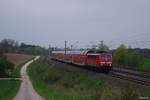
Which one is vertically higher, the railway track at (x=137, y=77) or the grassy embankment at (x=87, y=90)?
the railway track at (x=137, y=77)

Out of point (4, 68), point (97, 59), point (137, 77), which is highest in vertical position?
point (97, 59)

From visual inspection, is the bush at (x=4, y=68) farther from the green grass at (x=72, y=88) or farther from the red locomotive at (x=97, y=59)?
the red locomotive at (x=97, y=59)

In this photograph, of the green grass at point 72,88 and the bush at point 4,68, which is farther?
the bush at point 4,68

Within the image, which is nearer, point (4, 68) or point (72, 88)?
point (72, 88)

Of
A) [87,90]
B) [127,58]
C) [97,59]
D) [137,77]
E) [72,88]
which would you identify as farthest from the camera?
[127,58]

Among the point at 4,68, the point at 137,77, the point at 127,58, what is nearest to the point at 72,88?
the point at 137,77

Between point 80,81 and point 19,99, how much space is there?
1057 centimetres

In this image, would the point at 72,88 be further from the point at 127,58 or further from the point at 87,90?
the point at 127,58

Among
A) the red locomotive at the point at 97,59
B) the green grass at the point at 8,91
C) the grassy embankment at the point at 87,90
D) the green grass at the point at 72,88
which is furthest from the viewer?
the red locomotive at the point at 97,59

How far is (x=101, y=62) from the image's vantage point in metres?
50.0

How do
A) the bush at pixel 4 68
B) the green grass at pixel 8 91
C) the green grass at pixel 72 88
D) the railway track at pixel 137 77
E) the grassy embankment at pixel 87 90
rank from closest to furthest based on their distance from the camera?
the grassy embankment at pixel 87 90
the green grass at pixel 72 88
the railway track at pixel 137 77
the green grass at pixel 8 91
the bush at pixel 4 68

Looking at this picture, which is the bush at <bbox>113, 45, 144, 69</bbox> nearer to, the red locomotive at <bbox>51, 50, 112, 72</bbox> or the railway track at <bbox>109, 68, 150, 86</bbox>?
the red locomotive at <bbox>51, 50, 112, 72</bbox>

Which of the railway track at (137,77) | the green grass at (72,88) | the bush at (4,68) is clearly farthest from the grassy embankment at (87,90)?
the bush at (4,68)

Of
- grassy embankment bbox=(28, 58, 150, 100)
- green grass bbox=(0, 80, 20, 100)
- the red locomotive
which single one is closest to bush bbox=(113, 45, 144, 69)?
the red locomotive
